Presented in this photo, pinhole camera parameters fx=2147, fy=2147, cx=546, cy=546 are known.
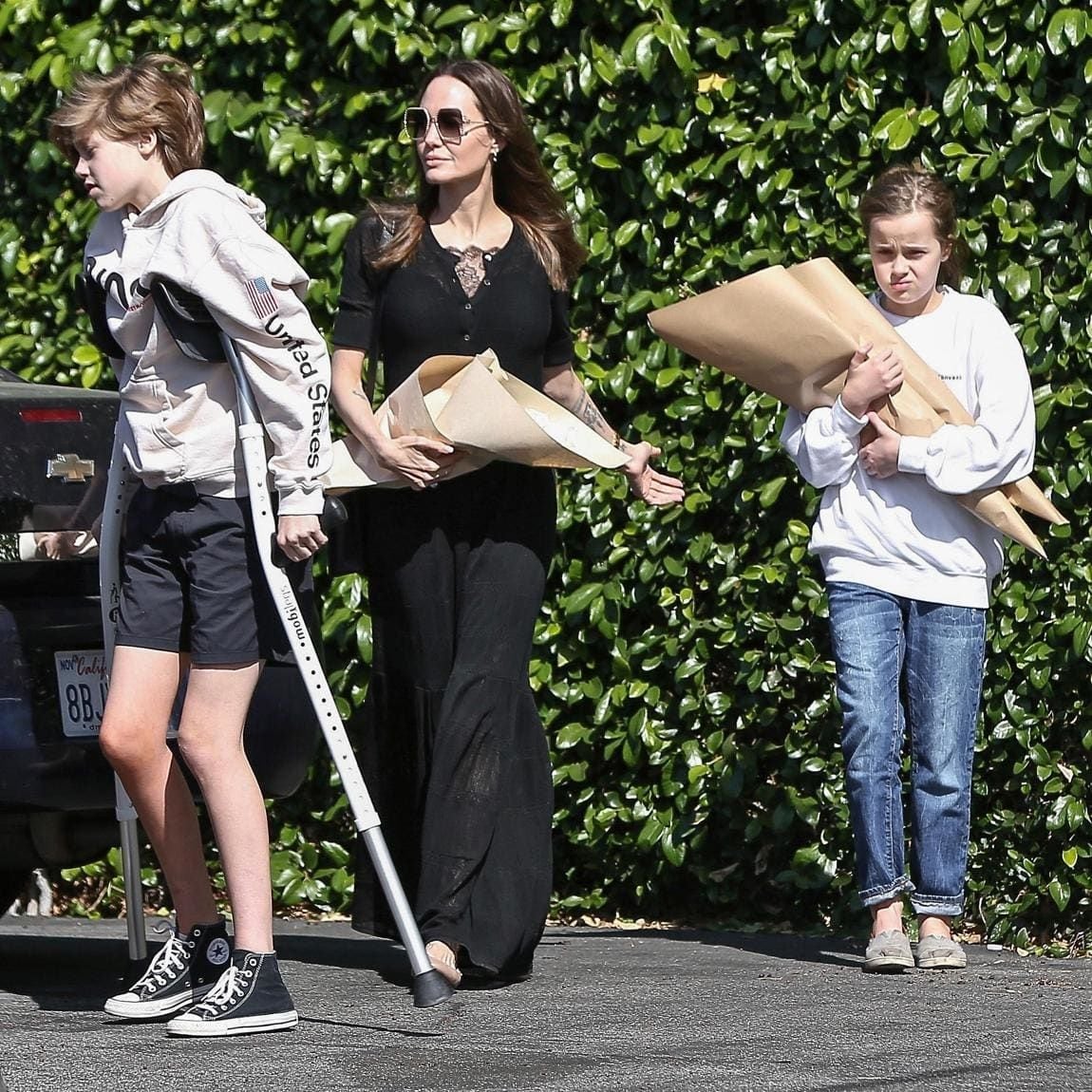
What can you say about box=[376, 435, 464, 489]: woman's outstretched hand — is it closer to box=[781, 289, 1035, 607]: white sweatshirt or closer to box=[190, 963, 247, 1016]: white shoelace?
box=[781, 289, 1035, 607]: white sweatshirt

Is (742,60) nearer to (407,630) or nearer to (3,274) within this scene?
(407,630)

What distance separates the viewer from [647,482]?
16.7 ft

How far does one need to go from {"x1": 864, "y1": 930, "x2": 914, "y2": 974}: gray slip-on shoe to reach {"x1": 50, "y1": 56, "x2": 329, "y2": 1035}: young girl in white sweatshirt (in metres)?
1.50

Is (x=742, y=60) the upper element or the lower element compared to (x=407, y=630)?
upper

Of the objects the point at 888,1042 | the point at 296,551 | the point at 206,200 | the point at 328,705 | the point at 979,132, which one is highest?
the point at 979,132

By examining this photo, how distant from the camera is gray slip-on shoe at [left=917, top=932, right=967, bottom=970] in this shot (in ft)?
16.8

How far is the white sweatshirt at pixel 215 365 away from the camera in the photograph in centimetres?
422

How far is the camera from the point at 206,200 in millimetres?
4270

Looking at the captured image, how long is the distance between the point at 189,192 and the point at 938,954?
2.50 meters

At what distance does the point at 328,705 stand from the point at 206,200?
41.4 inches

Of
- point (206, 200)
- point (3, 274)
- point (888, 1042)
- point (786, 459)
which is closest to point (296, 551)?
point (206, 200)

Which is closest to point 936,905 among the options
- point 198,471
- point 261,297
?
point 198,471

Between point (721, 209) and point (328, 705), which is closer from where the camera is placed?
point (328, 705)

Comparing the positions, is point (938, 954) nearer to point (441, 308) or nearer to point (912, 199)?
point (912, 199)
